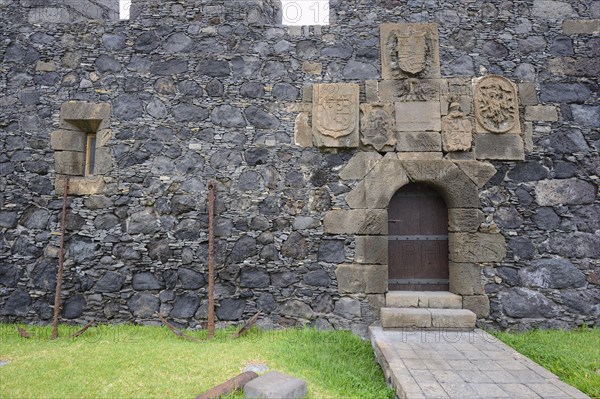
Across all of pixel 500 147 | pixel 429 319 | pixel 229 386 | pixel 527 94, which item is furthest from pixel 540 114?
pixel 229 386

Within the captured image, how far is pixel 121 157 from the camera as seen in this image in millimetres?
4801

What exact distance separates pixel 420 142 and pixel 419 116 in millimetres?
328

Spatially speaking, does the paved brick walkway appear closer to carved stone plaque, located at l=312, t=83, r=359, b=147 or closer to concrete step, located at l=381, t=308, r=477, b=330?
concrete step, located at l=381, t=308, r=477, b=330

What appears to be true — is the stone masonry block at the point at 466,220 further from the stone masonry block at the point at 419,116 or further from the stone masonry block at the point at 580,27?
the stone masonry block at the point at 580,27

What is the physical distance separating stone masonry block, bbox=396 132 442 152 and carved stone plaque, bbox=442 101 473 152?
0.09 metres

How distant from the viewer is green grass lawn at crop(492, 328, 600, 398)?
3.26 metres

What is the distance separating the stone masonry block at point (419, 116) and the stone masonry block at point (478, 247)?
1358 millimetres

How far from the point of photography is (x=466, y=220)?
4547mm

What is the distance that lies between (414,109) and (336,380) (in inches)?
127

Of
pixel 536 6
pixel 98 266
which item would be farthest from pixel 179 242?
pixel 536 6

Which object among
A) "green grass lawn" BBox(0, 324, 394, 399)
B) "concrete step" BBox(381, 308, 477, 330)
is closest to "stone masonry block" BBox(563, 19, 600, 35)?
"concrete step" BBox(381, 308, 477, 330)

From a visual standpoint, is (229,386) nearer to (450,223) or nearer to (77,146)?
(450,223)

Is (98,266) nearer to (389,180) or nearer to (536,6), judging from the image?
(389,180)

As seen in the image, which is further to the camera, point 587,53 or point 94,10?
point 94,10
